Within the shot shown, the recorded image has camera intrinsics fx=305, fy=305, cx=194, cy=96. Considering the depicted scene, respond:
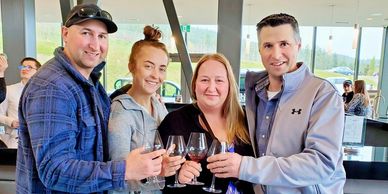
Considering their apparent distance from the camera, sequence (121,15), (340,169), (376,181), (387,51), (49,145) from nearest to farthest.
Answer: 1. (49,145)
2. (340,169)
3. (376,181)
4. (121,15)
5. (387,51)

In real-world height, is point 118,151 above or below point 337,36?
below

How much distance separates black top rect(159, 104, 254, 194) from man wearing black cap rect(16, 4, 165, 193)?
0.32 meters

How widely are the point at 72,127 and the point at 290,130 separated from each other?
2.83 ft

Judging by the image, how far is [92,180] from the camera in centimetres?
110

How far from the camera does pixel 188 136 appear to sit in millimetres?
1514

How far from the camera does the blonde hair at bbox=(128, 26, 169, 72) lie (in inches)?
62.0

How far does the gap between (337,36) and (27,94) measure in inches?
409

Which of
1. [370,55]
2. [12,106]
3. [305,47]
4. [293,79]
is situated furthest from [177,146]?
[370,55]

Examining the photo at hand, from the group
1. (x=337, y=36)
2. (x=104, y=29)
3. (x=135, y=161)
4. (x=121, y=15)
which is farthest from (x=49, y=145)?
(x=337, y=36)

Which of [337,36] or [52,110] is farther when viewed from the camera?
[337,36]

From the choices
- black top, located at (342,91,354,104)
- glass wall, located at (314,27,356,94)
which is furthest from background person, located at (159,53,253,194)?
glass wall, located at (314,27,356,94)

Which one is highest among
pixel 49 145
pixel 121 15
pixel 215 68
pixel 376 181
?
pixel 121 15

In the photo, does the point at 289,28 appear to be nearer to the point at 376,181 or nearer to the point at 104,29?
the point at 104,29

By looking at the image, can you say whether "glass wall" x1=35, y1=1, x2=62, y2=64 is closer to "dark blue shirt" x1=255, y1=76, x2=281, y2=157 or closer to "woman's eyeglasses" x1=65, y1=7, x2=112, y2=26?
"woman's eyeglasses" x1=65, y1=7, x2=112, y2=26
